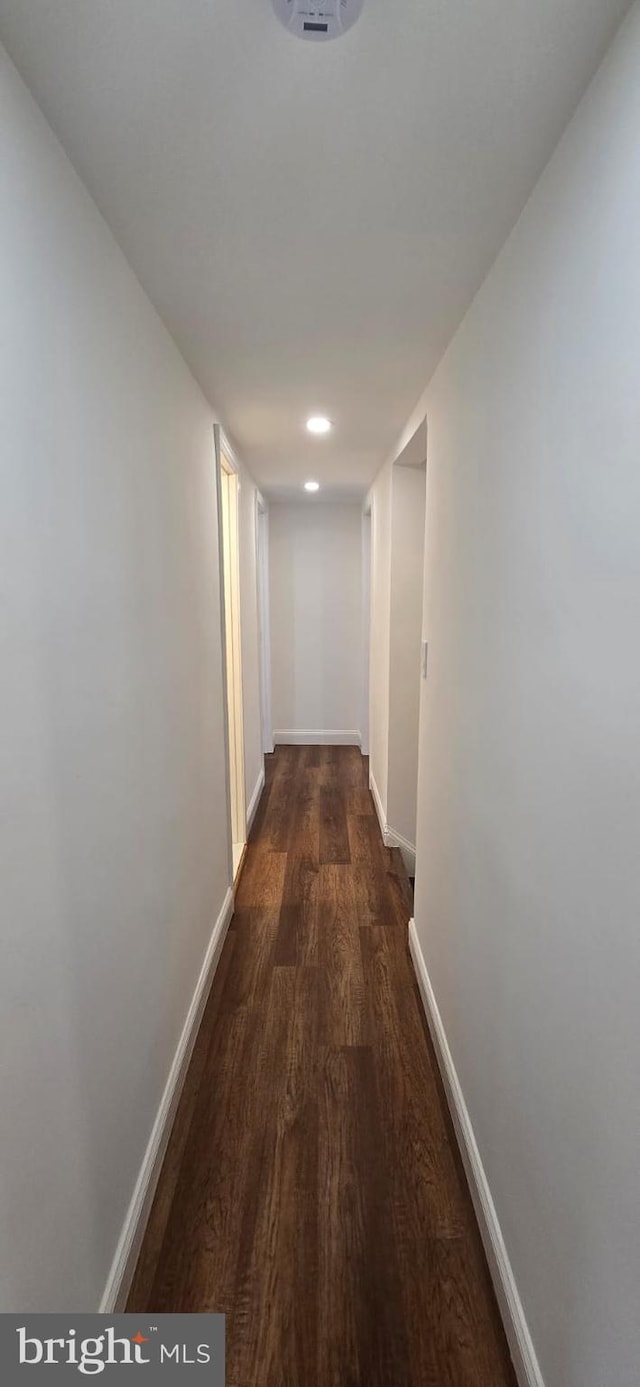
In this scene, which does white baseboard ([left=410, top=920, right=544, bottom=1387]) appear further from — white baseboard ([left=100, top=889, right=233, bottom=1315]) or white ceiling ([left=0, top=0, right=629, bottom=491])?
white ceiling ([left=0, top=0, right=629, bottom=491])

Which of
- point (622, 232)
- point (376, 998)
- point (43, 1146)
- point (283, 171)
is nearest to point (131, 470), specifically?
point (283, 171)

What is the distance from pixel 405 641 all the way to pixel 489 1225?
2.35 meters

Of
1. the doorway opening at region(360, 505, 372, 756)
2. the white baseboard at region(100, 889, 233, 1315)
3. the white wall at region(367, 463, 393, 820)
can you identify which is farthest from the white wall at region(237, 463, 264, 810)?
the white baseboard at region(100, 889, 233, 1315)

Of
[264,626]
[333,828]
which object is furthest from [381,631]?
[264,626]

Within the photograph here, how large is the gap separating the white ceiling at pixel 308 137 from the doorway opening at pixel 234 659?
1367 millimetres

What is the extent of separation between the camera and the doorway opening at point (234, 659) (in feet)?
9.27

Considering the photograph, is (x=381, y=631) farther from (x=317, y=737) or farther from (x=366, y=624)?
(x=317, y=737)

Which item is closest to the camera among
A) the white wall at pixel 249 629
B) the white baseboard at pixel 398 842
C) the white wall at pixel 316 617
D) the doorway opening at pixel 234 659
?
the doorway opening at pixel 234 659

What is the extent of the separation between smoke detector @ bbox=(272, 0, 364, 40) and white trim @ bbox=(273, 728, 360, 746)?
15.9 feet

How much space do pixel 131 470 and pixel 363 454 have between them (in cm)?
204

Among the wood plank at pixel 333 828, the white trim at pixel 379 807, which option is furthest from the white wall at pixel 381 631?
the wood plank at pixel 333 828

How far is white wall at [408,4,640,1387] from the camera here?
0.72m

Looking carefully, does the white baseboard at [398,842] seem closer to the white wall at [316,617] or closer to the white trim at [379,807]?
the white trim at [379,807]

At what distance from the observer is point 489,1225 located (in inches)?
48.1
